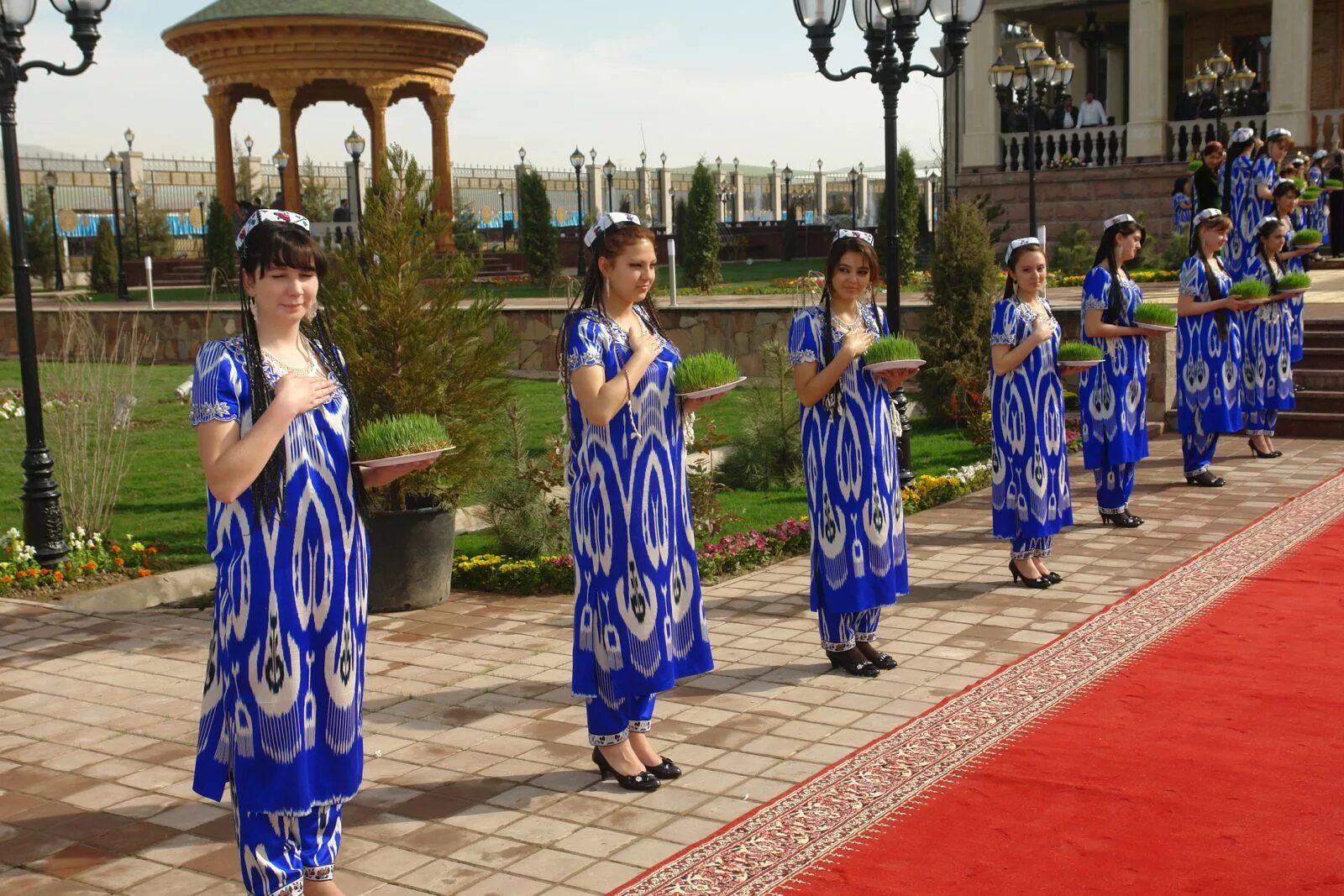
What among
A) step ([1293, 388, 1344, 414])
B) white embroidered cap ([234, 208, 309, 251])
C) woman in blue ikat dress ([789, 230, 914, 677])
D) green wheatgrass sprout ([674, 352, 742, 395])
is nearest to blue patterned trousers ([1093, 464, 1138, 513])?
woman in blue ikat dress ([789, 230, 914, 677])

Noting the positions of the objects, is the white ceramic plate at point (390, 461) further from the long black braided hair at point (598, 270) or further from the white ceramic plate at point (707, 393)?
the white ceramic plate at point (707, 393)

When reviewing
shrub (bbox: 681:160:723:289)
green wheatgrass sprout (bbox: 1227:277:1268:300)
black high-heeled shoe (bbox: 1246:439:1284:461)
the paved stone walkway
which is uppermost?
shrub (bbox: 681:160:723:289)

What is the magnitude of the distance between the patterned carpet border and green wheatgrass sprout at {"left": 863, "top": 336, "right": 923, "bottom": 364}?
54.4 inches

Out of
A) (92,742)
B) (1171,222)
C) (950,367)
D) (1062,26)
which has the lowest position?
(92,742)

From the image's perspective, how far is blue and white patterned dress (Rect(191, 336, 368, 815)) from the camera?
3559 millimetres

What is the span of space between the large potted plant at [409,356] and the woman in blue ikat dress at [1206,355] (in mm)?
5401

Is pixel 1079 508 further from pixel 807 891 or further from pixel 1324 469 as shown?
pixel 807 891

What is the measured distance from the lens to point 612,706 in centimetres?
480

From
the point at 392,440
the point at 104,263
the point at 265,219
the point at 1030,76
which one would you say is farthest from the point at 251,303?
the point at 104,263

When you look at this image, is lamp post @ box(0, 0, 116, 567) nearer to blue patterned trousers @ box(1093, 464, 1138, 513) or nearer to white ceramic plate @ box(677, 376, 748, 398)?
white ceramic plate @ box(677, 376, 748, 398)

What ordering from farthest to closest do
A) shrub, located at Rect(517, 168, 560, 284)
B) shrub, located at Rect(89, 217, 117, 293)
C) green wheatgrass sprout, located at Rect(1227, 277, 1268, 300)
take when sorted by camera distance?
shrub, located at Rect(89, 217, 117, 293) < shrub, located at Rect(517, 168, 560, 284) < green wheatgrass sprout, located at Rect(1227, 277, 1268, 300)

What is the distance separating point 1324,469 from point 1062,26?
885 inches

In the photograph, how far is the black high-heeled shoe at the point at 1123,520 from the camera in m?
8.94

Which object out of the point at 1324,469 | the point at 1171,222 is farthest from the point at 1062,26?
the point at 1324,469
